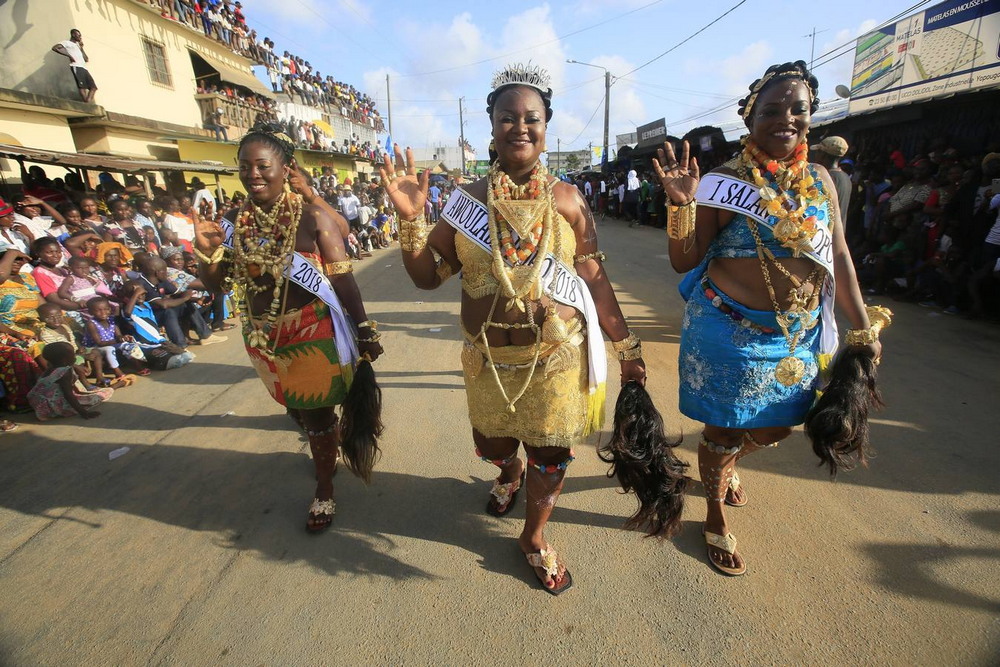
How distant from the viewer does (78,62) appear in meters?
10.7

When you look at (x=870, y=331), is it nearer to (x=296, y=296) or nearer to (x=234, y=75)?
(x=296, y=296)

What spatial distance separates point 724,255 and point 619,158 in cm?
2251

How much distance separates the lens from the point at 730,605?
81.4 inches

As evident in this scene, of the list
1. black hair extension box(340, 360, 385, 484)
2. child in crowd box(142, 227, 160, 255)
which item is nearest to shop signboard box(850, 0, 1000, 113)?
black hair extension box(340, 360, 385, 484)

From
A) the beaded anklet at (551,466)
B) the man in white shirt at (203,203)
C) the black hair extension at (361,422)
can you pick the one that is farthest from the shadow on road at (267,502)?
the man in white shirt at (203,203)

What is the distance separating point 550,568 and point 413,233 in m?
1.58

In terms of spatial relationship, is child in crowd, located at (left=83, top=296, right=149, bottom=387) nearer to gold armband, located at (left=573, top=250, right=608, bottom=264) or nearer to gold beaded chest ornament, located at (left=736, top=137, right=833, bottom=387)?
gold armband, located at (left=573, top=250, right=608, bottom=264)

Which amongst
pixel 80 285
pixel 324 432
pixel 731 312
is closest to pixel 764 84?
pixel 731 312

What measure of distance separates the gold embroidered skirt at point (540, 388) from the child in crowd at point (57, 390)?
3863 millimetres

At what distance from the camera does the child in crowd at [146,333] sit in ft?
16.9

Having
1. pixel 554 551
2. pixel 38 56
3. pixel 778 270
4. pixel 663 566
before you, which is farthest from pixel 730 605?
pixel 38 56

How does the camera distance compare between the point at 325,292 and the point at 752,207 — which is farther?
the point at 325,292

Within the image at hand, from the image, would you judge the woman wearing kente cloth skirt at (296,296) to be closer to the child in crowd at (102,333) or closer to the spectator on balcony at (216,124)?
the child in crowd at (102,333)

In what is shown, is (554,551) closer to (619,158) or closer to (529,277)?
(529,277)
